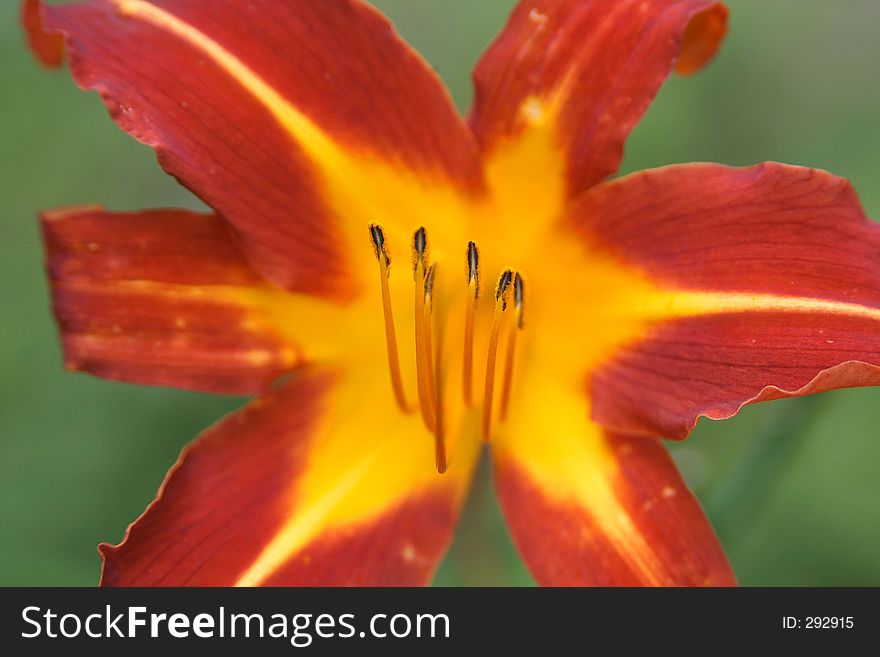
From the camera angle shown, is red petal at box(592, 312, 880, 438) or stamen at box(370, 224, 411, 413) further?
stamen at box(370, 224, 411, 413)

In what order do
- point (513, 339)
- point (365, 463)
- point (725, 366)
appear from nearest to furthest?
point (725, 366) < point (513, 339) < point (365, 463)

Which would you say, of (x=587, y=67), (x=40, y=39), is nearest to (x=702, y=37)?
(x=587, y=67)

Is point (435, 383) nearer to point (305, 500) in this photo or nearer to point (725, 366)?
point (305, 500)

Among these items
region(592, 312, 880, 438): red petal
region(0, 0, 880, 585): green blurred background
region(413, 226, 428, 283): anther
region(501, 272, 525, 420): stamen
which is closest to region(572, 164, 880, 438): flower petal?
region(592, 312, 880, 438): red petal

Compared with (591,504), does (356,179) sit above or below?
above

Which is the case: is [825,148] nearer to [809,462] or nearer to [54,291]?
[809,462]

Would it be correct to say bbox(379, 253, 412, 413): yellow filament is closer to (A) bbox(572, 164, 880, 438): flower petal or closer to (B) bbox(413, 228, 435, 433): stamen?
(B) bbox(413, 228, 435, 433): stamen
